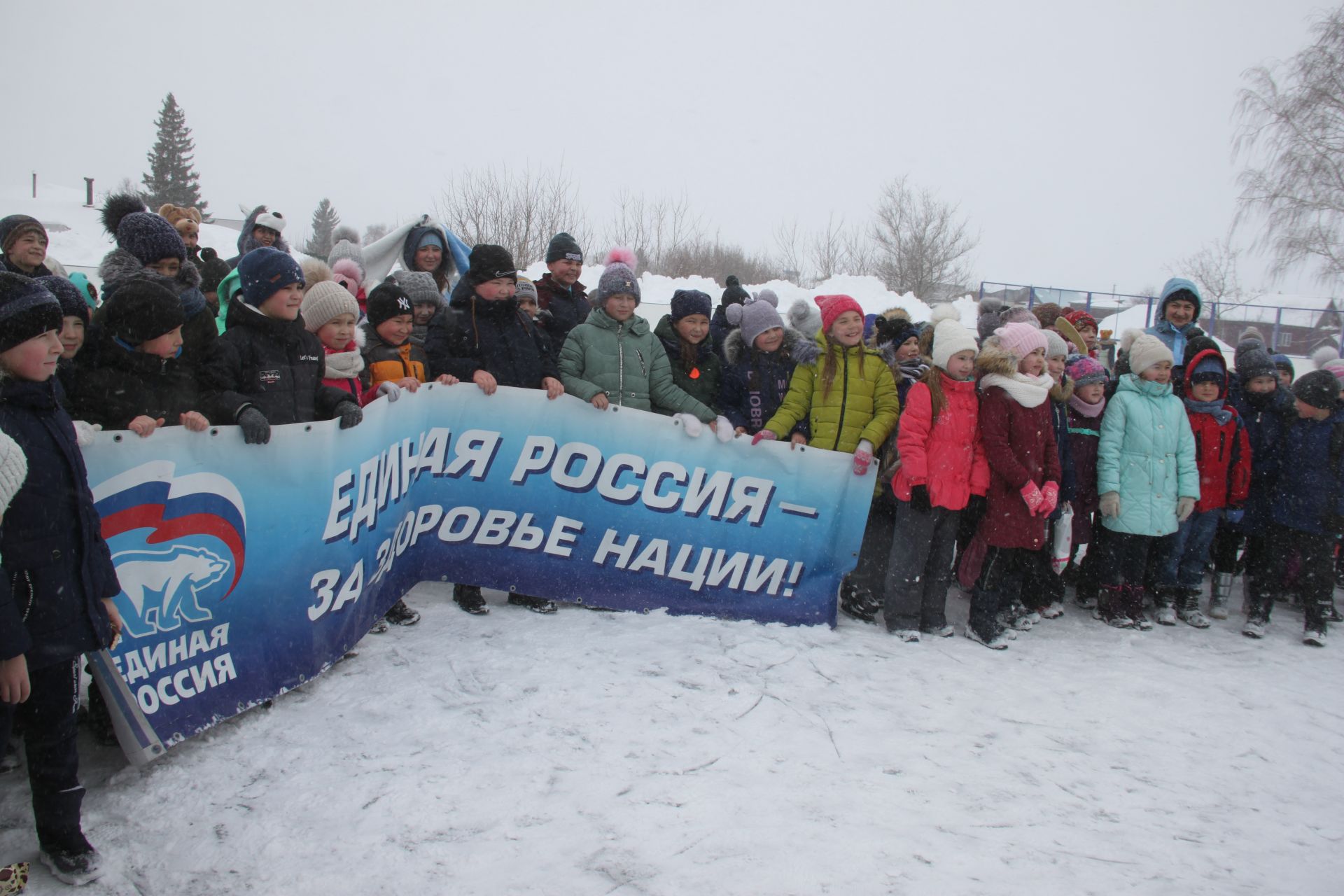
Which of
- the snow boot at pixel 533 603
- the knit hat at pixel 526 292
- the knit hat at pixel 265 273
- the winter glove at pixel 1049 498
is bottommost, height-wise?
the snow boot at pixel 533 603

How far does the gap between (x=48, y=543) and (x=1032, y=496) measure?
4476 millimetres

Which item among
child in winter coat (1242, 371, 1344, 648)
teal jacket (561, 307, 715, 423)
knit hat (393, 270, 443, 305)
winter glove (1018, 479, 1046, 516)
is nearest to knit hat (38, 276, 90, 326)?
knit hat (393, 270, 443, 305)

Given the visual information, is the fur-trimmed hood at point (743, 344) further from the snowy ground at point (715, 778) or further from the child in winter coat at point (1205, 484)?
the child in winter coat at point (1205, 484)

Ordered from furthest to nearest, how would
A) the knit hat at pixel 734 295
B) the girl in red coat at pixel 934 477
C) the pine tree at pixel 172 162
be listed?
1. the pine tree at pixel 172 162
2. the knit hat at pixel 734 295
3. the girl in red coat at pixel 934 477

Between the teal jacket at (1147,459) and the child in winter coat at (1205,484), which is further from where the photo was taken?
the child in winter coat at (1205,484)

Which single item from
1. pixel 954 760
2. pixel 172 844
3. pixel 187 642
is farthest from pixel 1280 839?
pixel 187 642

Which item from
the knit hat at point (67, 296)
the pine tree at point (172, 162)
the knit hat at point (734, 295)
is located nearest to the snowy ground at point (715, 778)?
the knit hat at point (67, 296)

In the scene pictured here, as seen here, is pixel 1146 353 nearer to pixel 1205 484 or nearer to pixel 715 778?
pixel 1205 484

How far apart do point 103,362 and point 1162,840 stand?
4307 millimetres

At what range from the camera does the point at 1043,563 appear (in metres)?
5.41

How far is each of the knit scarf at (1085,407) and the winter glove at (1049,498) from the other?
85 centimetres

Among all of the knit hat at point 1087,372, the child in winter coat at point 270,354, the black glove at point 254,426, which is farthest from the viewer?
the knit hat at point 1087,372

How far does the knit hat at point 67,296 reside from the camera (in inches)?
119

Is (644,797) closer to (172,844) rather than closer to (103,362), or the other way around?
(172,844)
